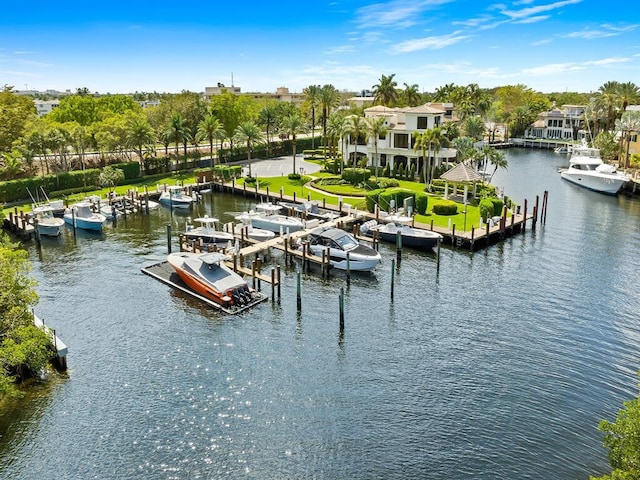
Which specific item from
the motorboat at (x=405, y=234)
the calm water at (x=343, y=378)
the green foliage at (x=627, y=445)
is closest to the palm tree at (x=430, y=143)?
the motorboat at (x=405, y=234)

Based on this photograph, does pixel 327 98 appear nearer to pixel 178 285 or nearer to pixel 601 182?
pixel 601 182

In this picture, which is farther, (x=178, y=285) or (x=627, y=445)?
(x=178, y=285)

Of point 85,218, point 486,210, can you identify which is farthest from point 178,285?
point 486,210

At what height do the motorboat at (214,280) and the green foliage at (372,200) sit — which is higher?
the green foliage at (372,200)

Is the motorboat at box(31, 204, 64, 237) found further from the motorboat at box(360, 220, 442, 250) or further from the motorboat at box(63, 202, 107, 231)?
the motorboat at box(360, 220, 442, 250)

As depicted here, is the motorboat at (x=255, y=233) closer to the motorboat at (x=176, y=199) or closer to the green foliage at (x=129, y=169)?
the motorboat at (x=176, y=199)

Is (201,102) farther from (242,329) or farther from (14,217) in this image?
(242,329)
